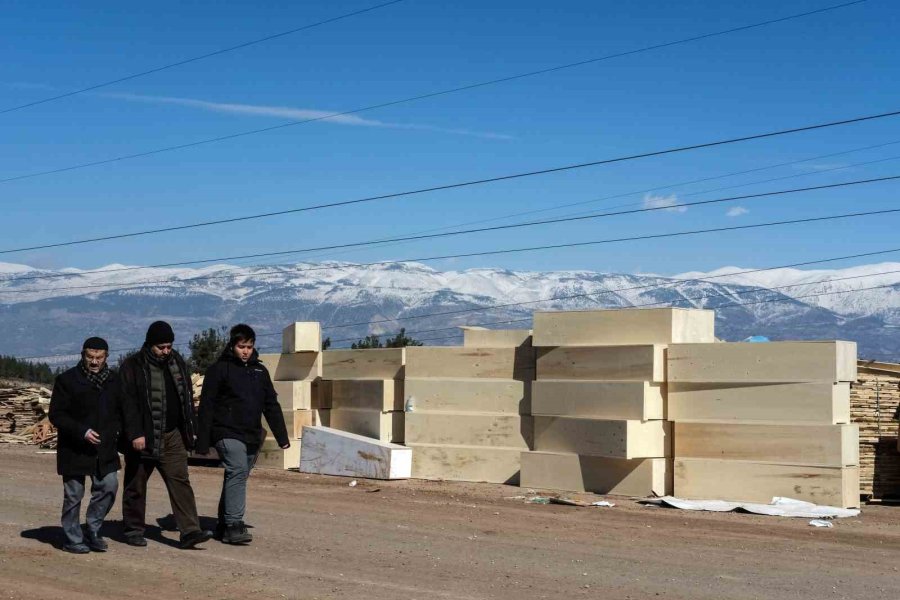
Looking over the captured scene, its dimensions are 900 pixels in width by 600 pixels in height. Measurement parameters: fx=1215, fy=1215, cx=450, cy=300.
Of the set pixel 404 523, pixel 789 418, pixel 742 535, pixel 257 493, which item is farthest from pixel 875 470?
pixel 257 493

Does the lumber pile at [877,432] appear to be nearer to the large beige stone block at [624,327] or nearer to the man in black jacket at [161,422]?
the large beige stone block at [624,327]

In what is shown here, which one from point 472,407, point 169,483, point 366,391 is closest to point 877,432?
point 472,407

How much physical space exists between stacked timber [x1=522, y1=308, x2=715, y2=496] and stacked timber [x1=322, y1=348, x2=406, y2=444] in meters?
2.94

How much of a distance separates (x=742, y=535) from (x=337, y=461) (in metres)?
8.04

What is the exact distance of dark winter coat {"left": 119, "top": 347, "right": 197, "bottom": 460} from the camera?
34.3ft

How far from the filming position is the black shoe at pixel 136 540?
1077cm

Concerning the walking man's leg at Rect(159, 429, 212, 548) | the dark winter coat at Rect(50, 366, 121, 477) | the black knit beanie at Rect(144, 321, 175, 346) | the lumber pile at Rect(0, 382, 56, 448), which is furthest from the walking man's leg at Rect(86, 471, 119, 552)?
the lumber pile at Rect(0, 382, 56, 448)

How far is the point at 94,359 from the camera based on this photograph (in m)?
10.3

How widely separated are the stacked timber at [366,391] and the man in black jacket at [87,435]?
908cm

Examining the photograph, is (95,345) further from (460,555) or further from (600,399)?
(600,399)

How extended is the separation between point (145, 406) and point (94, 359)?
2.02 feet

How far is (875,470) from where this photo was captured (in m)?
16.3

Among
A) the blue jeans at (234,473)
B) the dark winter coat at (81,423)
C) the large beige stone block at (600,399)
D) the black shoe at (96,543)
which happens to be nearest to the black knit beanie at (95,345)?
the dark winter coat at (81,423)

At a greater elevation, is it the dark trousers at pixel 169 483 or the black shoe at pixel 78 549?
the dark trousers at pixel 169 483
